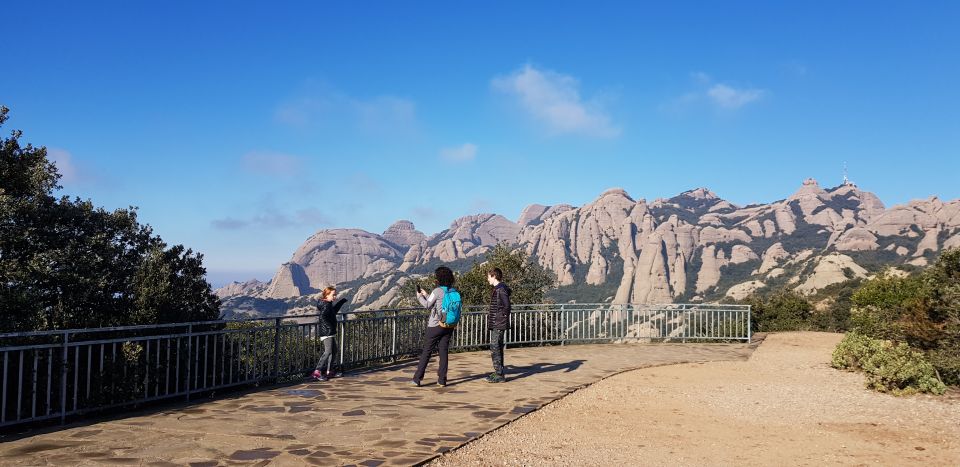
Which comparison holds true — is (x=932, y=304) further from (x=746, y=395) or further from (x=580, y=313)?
(x=580, y=313)

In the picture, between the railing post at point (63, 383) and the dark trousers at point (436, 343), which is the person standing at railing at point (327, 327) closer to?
the dark trousers at point (436, 343)

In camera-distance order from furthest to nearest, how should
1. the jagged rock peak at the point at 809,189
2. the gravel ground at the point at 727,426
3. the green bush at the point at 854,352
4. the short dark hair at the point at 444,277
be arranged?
the jagged rock peak at the point at 809,189, the green bush at the point at 854,352, the short dark hair at the point at 444,277, the gravel ground at the point at 727,426

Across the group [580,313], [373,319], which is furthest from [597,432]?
[580,313]

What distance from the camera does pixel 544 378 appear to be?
11.4 m

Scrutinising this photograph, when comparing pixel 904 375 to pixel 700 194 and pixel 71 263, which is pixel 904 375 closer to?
pixel 71 263

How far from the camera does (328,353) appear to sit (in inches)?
417

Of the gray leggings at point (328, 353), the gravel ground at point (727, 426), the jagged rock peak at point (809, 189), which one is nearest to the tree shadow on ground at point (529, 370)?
the gravel ground at point (727, 426)

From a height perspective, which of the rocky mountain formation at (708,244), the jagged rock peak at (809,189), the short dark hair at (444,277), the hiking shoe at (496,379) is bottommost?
the hiking shoe at (496,379)

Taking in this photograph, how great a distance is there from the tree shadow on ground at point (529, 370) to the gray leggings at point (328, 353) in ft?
7.06

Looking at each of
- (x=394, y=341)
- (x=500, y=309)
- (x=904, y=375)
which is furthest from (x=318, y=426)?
(x=904, y=375)

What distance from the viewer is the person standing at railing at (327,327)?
1047cm

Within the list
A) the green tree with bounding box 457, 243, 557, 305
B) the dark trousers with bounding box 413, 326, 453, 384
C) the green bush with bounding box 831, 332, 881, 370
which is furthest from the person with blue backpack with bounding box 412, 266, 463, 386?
the green tree with bounding box 457, 243, 557, 305

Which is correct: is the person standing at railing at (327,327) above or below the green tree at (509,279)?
below

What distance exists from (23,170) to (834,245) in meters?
116
